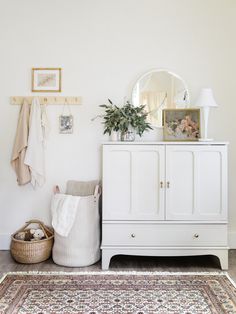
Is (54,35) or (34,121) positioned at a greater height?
(54,35)

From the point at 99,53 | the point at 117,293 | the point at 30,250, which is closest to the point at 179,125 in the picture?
the point at 99,53

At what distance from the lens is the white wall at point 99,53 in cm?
332

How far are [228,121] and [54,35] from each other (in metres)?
1.95

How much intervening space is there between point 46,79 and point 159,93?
3.73ft

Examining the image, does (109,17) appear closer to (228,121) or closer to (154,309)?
(228,121)

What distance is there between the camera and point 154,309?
7.05 feet

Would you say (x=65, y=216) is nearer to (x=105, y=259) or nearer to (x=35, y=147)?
(x=105, y=259)

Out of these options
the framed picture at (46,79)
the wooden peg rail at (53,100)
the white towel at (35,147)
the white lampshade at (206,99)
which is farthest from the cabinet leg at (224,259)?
the framed picture at (46,79)

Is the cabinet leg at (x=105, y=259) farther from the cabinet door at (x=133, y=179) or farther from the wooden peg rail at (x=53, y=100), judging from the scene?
the wooden peg rail at (x=53, y=100)

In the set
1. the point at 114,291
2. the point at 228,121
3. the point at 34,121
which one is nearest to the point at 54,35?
the point at 34,121

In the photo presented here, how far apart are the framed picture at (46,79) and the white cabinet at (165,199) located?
925 millimetres

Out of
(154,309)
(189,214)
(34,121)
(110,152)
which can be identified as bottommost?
(154,309)

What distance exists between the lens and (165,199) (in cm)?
288

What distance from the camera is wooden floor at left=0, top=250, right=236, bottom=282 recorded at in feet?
9.39
